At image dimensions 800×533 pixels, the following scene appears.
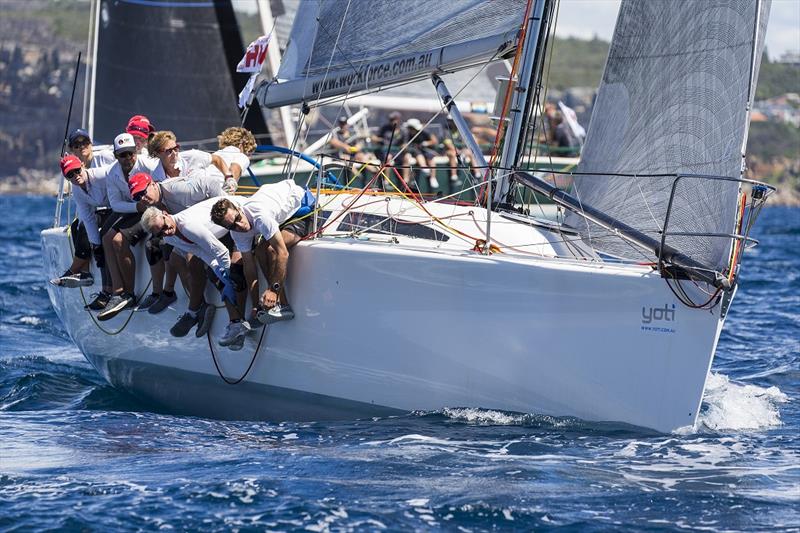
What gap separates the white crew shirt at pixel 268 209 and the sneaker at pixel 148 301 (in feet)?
3.54

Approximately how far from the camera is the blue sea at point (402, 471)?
16.6ft

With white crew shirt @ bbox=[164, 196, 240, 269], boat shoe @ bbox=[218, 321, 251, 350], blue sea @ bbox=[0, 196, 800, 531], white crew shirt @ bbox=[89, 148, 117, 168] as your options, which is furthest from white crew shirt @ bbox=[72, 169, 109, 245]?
boat shoe @ bbox=[218, 321, 251, 350]

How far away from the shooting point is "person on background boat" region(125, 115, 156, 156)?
824 centimetres

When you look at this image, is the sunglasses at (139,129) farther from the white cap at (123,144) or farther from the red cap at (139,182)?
the red cap at (139,182)

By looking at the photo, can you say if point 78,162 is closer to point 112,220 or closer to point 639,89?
point 112,220

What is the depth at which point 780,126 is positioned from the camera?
82.7m

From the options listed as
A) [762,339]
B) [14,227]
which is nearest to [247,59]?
[762,339]

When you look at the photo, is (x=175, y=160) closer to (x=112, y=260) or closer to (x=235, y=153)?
(x=235, y=153)

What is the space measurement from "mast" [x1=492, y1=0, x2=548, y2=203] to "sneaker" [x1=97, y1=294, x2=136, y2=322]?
8.29 feet

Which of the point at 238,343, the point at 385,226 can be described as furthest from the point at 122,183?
the point at 385,226

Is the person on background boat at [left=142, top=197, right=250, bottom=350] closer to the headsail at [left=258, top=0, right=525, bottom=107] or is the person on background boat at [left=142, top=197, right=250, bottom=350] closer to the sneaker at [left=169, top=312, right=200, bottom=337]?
the sneaker at [left=169, top=312, right=200, bottom=337]

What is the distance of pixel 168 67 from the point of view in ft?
54.2

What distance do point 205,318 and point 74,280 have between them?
1241 mm

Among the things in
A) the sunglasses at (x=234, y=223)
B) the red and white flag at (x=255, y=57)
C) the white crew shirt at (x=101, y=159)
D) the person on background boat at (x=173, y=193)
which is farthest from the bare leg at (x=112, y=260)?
the red and white flag at (x=255, y=57)
